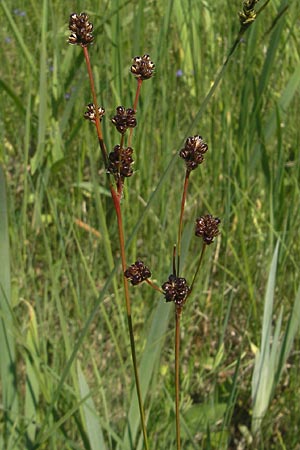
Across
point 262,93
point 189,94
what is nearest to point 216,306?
point 262,93

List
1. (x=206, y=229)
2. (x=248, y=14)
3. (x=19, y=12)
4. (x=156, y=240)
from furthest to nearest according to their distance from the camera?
(x=19, y=12)
(x=156, y=240)
(x=206, y=229)
(x=248, y=14)

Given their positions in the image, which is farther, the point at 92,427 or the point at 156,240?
the point at 156,240

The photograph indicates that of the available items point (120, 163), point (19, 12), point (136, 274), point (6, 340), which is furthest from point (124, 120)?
point (19, 12)

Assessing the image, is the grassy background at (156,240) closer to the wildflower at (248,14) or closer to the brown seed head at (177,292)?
the brown seed head at (177,292)

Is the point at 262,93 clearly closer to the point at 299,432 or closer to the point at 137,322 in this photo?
the point at 137,322

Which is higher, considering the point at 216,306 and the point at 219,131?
the point at 219,131

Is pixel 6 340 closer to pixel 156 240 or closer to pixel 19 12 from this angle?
pixel 156 240

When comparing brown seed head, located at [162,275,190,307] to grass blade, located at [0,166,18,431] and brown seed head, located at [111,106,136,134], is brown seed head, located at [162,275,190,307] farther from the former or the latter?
grass blade, located at [0,166,18,431]
